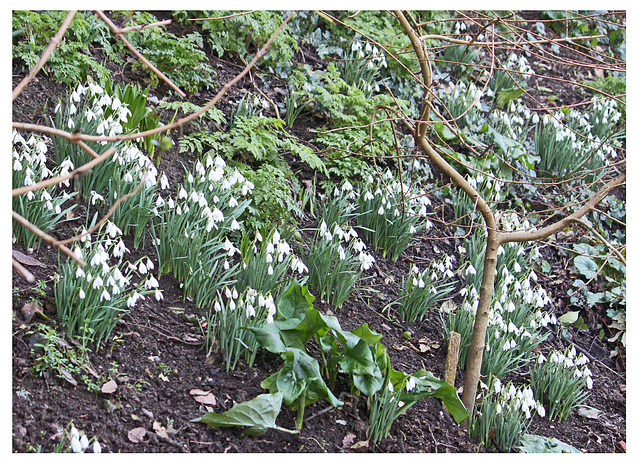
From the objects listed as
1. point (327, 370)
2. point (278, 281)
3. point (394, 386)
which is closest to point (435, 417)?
point (394, 386)

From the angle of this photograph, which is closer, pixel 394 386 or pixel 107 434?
pixel 107 434

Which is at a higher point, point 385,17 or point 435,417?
point 385,17

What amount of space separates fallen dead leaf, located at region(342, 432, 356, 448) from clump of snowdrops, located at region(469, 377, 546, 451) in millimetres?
741

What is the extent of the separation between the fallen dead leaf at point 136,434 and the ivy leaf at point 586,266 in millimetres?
3756

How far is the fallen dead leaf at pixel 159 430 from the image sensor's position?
2.39 m

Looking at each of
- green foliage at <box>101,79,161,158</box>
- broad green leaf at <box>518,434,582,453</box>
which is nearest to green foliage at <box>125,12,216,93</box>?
green foliage at <box>101,79,161,158</box>

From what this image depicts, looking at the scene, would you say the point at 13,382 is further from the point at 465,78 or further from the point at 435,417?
the point at 465,78

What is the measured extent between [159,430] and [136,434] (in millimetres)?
98

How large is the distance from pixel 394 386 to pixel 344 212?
5.11ft

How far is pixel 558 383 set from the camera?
135 inches

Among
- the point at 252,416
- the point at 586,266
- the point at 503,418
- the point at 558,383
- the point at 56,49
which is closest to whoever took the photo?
the point at 252,416

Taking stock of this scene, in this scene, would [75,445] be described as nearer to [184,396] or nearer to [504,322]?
[184,396]

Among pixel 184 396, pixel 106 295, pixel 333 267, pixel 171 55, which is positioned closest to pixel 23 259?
pixel 106 295

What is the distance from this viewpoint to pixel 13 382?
2.35m
